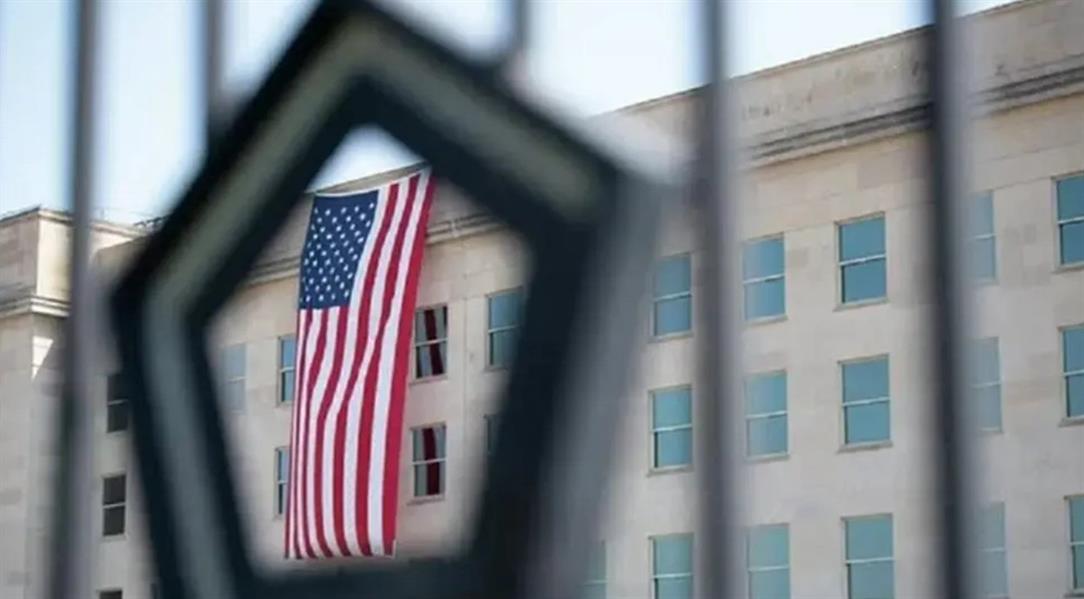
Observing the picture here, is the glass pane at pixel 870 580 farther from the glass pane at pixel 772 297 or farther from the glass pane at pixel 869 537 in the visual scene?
the glass pane at pixel 772 297

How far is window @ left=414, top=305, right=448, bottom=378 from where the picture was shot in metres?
9.20

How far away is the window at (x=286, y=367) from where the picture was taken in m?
8.70

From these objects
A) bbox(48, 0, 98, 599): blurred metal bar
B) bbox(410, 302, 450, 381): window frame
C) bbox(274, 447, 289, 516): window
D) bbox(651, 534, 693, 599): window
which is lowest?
bbox(48, 0, 98, 599): blurred metal bar

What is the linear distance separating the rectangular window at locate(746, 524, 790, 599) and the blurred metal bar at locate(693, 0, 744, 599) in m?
7.57

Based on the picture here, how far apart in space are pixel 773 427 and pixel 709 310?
27.0 ft

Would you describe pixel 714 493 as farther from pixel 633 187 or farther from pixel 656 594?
pixel 656 594

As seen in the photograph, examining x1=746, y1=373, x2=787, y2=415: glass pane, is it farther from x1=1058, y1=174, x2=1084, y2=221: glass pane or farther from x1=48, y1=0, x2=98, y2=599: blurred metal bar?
x1=48, y1=0, x2=98, y2=599: blurred metal bar

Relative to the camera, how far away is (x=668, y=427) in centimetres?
830

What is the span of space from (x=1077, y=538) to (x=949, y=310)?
8.10 meters

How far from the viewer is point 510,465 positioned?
53cm

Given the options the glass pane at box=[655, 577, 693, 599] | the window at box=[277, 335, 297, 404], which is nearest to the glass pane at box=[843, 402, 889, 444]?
the glass pane at box=[655, 577, 693, 599]

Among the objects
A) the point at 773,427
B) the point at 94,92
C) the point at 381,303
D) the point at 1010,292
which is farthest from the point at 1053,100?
the point at 94,92

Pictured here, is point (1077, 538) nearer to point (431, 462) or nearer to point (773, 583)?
point (773, 583)

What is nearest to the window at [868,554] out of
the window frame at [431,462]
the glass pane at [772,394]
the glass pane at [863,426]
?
the glass pane at [863,426]
